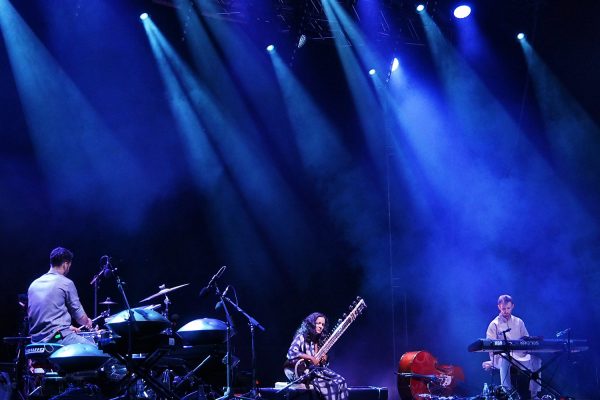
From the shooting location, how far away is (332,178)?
12195mm

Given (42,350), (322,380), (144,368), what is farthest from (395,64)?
(144,368)

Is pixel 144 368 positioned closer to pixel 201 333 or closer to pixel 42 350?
pixel 201 333

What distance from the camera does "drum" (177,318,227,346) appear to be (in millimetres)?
5949

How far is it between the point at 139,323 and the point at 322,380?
3.75 meters

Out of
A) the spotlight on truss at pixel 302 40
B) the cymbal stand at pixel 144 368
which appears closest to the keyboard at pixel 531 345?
the cymbal stand at pixel 144 368

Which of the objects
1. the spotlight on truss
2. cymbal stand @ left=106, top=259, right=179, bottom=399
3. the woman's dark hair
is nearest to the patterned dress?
the woman's dark hair

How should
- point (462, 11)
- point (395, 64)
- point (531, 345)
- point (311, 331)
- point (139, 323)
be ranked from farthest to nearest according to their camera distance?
point (395, 64) → point (462, 11) → point (311, 331) → point (531, 345) → point (139, 323)

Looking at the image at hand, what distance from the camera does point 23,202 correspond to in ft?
30.9

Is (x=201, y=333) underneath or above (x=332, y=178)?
underneath

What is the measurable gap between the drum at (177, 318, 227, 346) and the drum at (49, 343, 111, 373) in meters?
0.97

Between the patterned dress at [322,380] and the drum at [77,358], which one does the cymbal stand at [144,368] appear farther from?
the patterned dress at [322,380]

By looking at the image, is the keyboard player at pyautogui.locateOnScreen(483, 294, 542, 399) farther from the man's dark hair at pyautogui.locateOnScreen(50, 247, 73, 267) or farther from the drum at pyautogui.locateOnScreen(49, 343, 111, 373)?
the drum at pyautogui.locateOnScreen(49, 343, 111, 373)

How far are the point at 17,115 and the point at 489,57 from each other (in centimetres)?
764

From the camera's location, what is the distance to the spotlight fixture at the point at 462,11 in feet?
35.1
